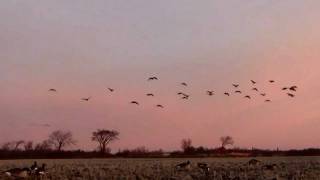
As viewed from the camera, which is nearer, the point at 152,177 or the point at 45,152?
the point at 152,177

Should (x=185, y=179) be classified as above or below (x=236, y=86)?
below

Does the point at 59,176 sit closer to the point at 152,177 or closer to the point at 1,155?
the point at 152,177

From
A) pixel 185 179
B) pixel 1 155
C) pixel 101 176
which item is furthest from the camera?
pixel 1 155

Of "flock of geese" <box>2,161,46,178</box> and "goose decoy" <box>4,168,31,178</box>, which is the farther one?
"flock of geese" <box>2,161,46,178</box>

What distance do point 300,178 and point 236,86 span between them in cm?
632

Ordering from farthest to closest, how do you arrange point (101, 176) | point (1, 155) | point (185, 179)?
point (1, 155) < point (101, 176) < point (185, 179)

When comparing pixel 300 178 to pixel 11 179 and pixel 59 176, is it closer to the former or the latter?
pixel 59 176

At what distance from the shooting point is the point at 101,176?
98.0ft

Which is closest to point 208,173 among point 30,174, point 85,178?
point 85,178

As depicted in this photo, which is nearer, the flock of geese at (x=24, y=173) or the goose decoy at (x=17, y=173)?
the goose decoy at (x=17, y=173)

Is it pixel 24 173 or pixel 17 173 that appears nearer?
pixel 17 173

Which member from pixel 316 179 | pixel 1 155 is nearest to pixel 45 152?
pixel 1 155

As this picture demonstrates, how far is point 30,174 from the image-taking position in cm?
3059

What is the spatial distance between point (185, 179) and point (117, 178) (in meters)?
3.66
